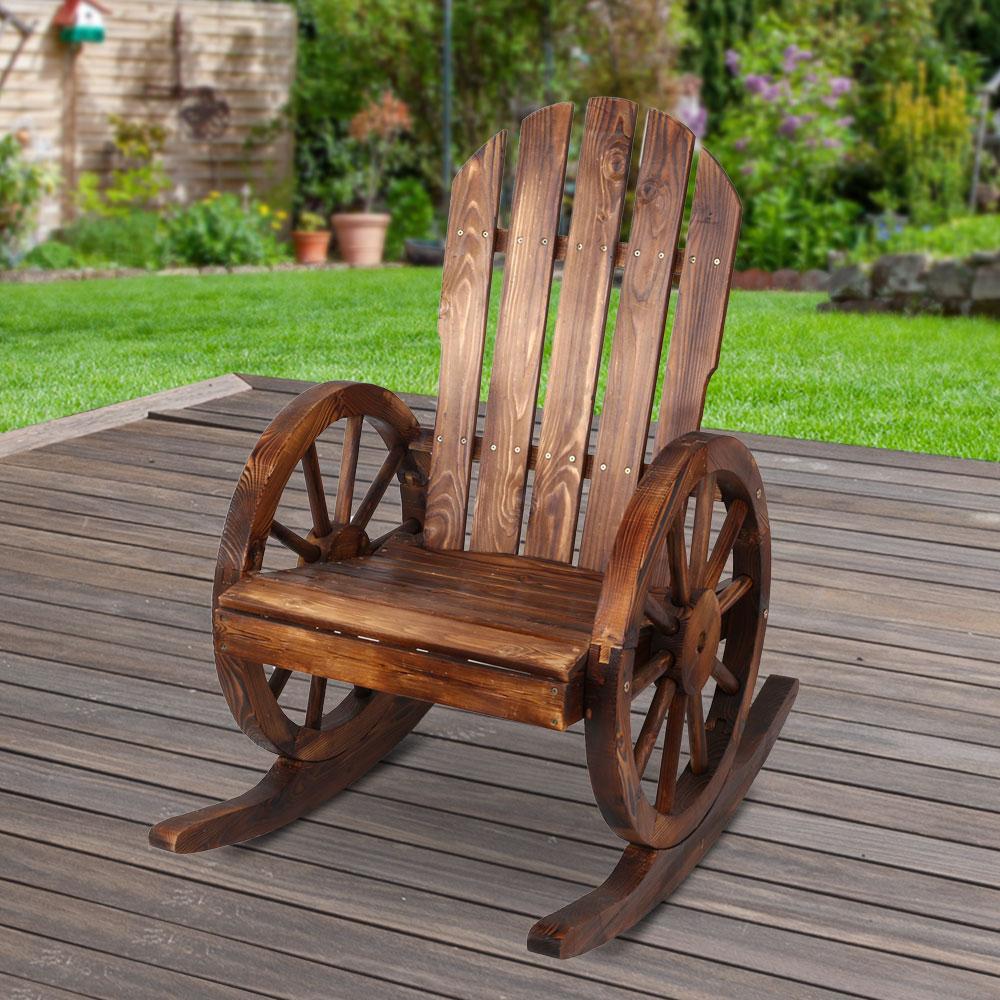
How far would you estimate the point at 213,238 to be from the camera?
872 centimetres

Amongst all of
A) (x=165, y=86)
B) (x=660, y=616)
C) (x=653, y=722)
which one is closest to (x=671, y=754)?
(x=653, y=722)

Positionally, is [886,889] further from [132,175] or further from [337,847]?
[132,175]

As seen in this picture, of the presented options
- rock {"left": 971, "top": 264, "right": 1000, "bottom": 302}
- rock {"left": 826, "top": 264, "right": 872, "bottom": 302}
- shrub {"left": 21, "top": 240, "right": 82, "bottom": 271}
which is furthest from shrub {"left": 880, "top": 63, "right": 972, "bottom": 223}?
shrub {"left": 21, "top": 240, "right": 82, "bottom": 271}

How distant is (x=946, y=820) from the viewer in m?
2.11

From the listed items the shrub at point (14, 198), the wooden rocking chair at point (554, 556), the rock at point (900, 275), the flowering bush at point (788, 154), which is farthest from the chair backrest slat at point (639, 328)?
the shrub at point (14, 198)

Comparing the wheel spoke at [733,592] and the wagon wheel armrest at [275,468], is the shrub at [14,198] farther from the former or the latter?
the wheel spoke at [733,592]

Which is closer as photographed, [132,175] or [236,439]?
[236,439]

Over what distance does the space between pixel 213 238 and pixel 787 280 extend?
11.2 ft

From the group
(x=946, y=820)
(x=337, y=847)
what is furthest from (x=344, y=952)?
(x=946, y=820)

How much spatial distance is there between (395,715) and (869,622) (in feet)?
3.50

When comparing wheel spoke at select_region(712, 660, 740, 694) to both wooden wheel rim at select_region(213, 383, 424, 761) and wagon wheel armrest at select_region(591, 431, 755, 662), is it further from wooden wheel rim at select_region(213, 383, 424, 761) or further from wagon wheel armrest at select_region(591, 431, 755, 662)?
wooden wheel rim at select_region(213, 383, 424, 761)

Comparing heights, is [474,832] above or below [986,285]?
below

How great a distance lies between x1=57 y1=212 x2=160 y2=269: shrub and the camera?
867cm

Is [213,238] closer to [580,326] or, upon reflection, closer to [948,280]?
[948,280]
